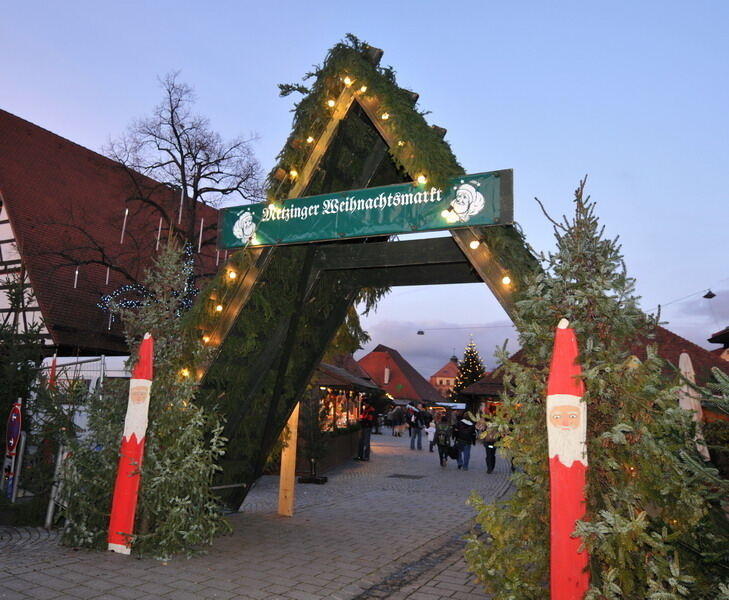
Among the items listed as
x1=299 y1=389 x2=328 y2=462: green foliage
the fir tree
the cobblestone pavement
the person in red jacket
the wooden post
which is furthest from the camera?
the person in red jacket

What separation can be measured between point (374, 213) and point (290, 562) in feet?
13.0

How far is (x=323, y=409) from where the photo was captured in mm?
17047

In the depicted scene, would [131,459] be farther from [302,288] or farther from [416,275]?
[416,275]

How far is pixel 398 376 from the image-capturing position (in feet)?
216

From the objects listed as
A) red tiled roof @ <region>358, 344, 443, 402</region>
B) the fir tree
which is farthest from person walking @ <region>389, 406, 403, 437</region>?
the fir tree

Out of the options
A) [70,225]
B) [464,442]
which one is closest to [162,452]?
[464,442]

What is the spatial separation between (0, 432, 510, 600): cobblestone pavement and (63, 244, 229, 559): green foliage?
12.2 inches

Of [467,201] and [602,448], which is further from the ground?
[467,201]

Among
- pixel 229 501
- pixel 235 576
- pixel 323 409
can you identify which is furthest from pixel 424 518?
pixel 323 409

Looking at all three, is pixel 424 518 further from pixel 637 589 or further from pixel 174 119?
pixel 174 119

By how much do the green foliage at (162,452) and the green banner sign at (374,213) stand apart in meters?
1.02

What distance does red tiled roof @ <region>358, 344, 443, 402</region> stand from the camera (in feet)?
208

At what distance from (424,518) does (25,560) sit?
5.80 meters

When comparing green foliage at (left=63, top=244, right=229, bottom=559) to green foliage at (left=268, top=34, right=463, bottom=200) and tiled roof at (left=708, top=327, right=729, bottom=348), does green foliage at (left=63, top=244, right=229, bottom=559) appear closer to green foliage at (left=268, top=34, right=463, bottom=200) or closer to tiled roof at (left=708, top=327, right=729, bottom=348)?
green foliage at (left=268, top=34, right=463, bottom=200)
